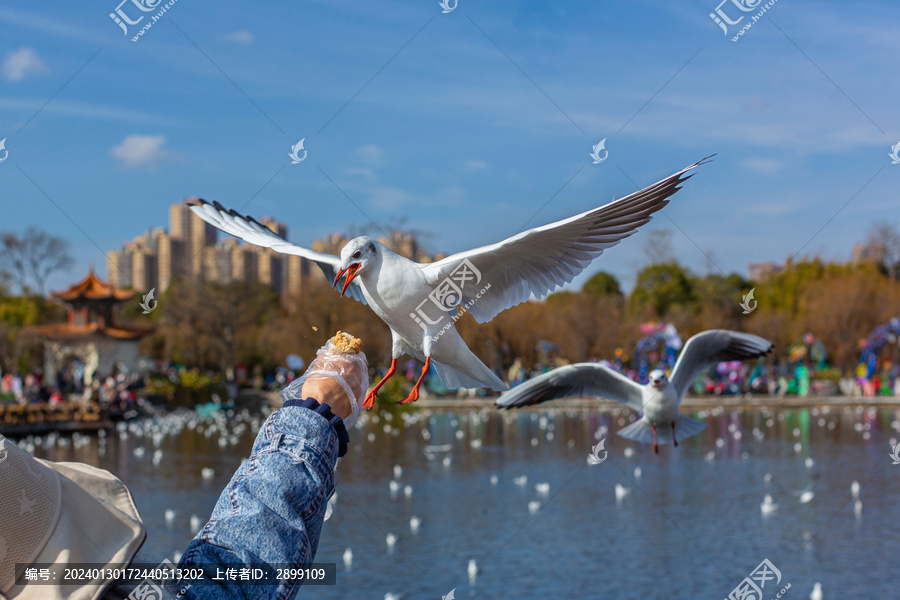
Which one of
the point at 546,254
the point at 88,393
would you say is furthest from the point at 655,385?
the point at 88,393

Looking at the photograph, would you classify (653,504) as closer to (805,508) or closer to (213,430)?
(805,508)

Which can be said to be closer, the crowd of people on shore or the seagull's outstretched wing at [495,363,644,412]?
the seagull's outstretched wing at [495,363,644,412]

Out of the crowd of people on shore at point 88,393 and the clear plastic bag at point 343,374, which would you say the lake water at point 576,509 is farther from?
the clear plastic bag at point 343,374

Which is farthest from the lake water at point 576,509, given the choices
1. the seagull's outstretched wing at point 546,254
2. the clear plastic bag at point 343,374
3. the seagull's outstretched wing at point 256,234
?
the clear plastic bag at point 343,374

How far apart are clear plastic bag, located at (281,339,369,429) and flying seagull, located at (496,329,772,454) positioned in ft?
11.3

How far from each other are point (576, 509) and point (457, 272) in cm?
1506

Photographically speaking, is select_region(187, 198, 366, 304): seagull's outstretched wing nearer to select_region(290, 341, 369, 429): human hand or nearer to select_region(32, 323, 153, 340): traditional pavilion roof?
select_region(290, 341, 369, 429): human hand

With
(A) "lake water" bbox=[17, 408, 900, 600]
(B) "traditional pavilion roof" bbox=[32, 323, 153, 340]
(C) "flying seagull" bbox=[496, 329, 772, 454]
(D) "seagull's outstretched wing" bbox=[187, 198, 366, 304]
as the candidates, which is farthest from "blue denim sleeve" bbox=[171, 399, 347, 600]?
(B) "traditional pavilion roof" bbox=[32, 323, 153, 340]

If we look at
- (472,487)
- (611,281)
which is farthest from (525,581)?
(611,281)

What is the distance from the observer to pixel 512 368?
114 ft

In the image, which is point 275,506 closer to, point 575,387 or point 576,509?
point 575,387

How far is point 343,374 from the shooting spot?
1.69 meters

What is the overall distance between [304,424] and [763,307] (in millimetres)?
56154

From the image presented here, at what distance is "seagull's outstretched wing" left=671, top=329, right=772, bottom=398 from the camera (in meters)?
5.49
